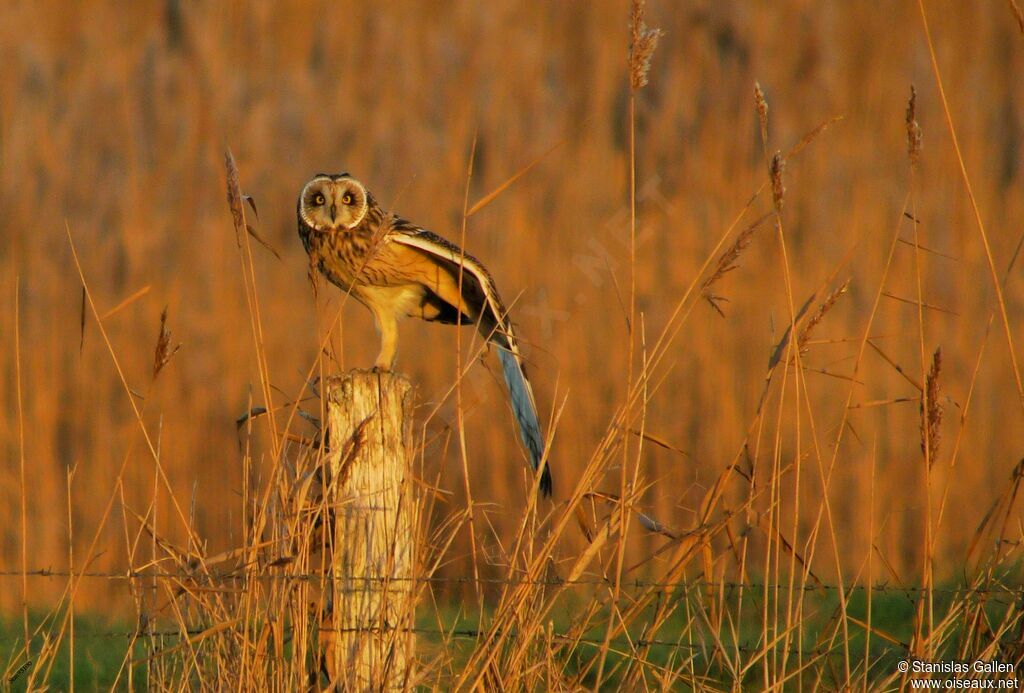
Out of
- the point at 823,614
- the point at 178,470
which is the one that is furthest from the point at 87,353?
the point at 823,614

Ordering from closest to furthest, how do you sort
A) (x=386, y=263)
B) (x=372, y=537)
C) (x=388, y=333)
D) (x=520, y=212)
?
(x=372, y=537)
(x=386, y=263)
(x=388, y=333)
(x=520, y=212)

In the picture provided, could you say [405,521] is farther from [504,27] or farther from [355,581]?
[504,27]

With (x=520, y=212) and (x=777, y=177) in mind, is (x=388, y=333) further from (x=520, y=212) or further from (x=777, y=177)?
(x=777, y=177)

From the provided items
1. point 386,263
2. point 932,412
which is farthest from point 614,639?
point 932,412

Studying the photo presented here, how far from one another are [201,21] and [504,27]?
1.32 metres

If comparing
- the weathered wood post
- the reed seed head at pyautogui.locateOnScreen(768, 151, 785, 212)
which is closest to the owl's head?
the weathered wood post

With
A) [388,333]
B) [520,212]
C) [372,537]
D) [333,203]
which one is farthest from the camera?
[520,212]

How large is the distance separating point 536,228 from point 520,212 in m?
0.10

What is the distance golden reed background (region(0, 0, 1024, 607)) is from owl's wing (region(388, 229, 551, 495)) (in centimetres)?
98

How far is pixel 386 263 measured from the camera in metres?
3.44

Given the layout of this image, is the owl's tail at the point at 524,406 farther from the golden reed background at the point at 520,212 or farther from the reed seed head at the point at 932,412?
the golden reed background at the point at 520,212

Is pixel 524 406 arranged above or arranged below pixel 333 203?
below

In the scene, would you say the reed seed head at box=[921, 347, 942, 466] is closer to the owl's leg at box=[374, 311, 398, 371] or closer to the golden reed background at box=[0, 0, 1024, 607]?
the owl's leg at box=[374, 311, 398, 371]

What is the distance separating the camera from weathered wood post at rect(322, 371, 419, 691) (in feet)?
7.24
